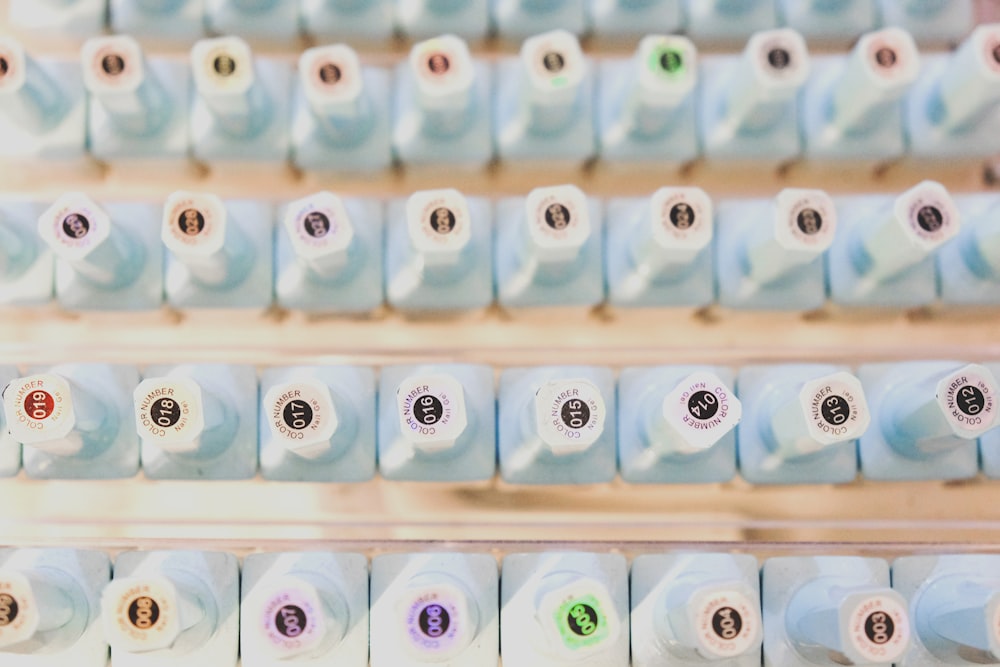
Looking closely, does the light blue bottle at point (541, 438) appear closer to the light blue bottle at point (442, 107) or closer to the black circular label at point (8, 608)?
the light blue bottle at point (442, 107)

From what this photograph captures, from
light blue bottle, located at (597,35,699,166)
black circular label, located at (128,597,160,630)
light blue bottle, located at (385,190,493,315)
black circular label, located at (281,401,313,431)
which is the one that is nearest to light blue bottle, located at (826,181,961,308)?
light blue bottle, located at (597,35,699,166)

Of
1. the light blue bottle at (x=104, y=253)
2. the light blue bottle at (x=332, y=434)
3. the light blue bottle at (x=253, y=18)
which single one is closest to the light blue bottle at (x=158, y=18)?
the light blue bottle at (x=253, y=18)

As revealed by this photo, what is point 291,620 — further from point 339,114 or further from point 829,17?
point 829,17

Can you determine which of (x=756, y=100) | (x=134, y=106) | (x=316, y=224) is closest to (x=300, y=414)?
(x=316, y=224)

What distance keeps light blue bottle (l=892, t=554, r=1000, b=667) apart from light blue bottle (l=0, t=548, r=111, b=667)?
1.46ft

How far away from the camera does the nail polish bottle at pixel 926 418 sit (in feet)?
1.52

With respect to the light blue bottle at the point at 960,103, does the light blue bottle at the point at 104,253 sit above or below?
below

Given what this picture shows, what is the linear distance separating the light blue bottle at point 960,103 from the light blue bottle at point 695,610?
273 mm

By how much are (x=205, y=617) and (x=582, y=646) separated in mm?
203

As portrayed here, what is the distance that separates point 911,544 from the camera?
503 millimetres

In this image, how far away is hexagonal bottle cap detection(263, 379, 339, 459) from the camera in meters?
0.45

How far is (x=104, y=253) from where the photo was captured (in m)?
0.47

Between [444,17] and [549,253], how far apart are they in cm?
17

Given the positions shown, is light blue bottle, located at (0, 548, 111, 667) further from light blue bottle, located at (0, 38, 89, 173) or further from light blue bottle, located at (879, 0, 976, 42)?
light blue bottle, located at (879, 0, 976, 42)
